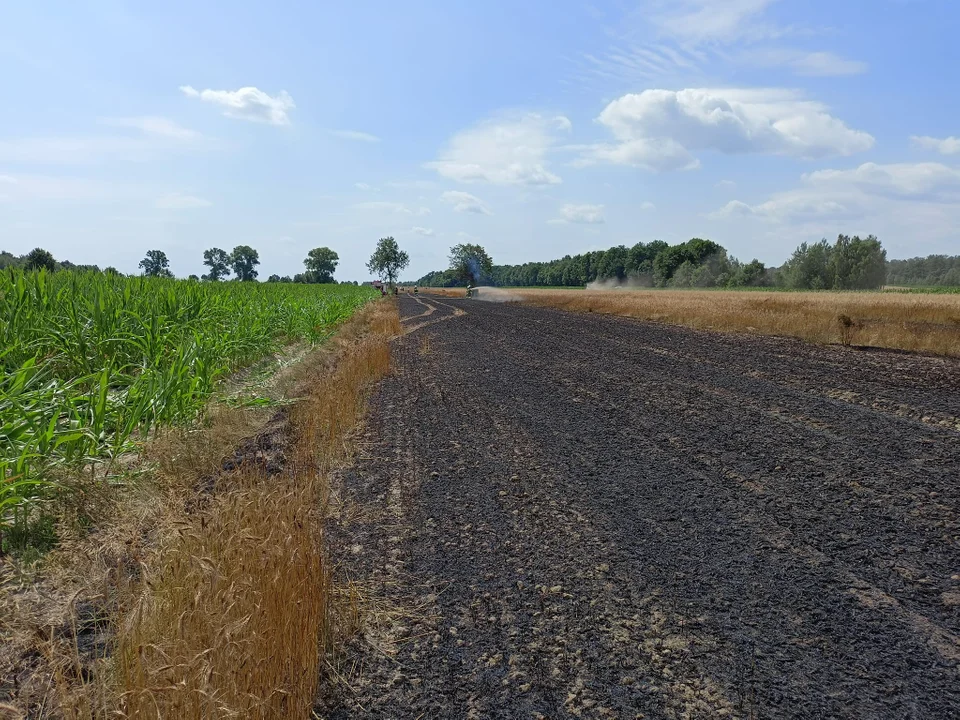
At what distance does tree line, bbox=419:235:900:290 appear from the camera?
75.8 metres

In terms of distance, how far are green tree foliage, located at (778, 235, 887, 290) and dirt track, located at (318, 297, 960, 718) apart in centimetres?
7861

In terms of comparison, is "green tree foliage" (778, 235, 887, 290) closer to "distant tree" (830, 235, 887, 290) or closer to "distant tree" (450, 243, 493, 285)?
"distant tree" (830, 235, 887, 290)

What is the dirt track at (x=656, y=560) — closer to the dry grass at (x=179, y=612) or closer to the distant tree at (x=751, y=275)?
the dry grass at (x=179, y=612)

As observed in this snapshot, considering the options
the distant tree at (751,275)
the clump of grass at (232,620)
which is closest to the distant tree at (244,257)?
the distant tree at (751,275)

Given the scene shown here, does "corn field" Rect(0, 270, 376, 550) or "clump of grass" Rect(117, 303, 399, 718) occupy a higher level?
"corn field" Rect(0, 270, 376, 550)

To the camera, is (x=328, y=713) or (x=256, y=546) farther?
(x=256, y=546)

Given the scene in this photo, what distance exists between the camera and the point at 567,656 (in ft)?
10.2

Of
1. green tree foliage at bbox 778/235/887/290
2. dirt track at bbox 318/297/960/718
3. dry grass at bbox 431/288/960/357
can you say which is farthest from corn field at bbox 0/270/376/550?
green tree foliage at bbox 778/235/887/290

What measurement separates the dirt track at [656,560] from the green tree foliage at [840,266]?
258 feet

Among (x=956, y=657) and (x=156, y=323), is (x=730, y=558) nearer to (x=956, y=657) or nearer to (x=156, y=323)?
(x=956, y=657)

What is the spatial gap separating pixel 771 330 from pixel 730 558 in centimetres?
1769

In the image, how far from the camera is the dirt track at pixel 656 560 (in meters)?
2.89

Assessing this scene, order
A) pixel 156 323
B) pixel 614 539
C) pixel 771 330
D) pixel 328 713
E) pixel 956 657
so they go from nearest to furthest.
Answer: pixel 328 713 → pixel 956 657 → pixel 614 539 → pixel 156 323 → pixel 771 330

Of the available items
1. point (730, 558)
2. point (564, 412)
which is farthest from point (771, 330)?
point (730, 558)
